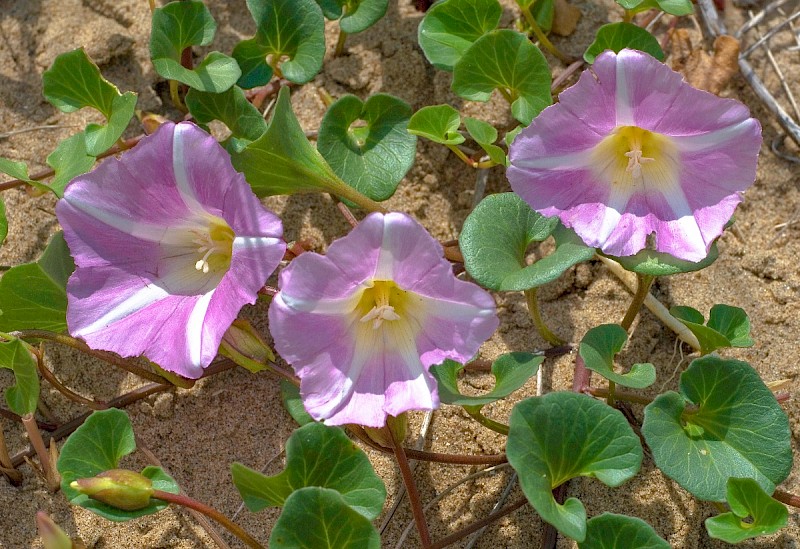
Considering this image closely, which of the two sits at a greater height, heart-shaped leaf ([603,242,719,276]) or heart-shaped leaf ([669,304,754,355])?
heart-shaped leaf ([603,242,719,276])

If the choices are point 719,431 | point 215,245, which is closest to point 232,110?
point 215,245

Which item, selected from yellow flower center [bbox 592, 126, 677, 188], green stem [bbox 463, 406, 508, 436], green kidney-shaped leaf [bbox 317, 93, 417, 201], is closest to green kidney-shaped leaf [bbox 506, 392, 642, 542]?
A: green stem [bbox 463, 406, 508, 436]

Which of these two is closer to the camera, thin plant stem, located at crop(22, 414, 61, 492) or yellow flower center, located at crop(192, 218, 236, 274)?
yellow flower center, located at crop(192, 218, 236, 274)

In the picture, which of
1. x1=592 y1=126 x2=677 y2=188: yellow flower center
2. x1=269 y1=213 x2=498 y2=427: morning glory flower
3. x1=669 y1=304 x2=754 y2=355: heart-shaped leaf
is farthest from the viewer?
x1=669 y1=304 x2=754 y2=355: heart-shaped leaf

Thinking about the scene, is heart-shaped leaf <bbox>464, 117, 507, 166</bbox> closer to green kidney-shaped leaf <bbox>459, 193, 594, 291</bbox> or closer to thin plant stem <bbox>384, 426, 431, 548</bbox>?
green kidney-shaped leaf <bbox>459, 193, 594, 291</bbox>

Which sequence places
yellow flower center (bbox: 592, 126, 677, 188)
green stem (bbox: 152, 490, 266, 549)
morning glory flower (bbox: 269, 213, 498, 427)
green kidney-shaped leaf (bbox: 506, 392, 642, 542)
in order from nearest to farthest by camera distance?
morning glory flower (bbox: 269, 213, 498, 427), green kidney-shaped leaf (bbox: 506, 392, 642, 542), green stem (bbox: 152, 490, 266, 549), yellow flower center (bbox: 592, 126, 677, 188)

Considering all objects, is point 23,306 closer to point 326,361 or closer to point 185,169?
point 185,169

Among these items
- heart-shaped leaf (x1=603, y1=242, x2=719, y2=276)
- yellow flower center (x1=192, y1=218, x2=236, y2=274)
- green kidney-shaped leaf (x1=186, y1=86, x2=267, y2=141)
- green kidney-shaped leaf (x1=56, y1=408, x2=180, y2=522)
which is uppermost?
green kidney-shaped leaf (x1=186, y1=86, x2=267, y2=141)
